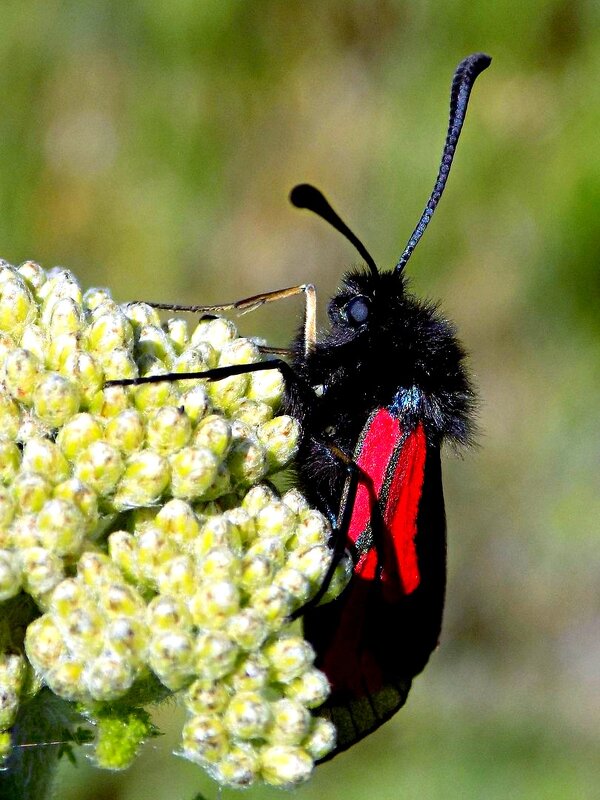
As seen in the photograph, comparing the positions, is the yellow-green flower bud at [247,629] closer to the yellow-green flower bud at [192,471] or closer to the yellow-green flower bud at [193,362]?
the yellow-green flower bud at [192,471]

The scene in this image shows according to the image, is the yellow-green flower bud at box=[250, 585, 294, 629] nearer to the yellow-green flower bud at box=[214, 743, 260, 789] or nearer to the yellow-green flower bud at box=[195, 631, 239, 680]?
A: the yellow-green flower bud at box=[195, 631, 239, 680]

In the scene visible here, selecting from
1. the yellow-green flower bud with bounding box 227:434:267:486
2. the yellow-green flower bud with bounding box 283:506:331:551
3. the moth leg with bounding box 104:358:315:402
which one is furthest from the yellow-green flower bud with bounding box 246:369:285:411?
the yellow-green flower bud with bounding box 283:506:331:551

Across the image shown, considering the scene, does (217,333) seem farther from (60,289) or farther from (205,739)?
(205,739)

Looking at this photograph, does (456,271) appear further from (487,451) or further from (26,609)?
(26,609)

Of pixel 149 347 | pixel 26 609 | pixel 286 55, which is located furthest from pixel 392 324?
pixel 286 55

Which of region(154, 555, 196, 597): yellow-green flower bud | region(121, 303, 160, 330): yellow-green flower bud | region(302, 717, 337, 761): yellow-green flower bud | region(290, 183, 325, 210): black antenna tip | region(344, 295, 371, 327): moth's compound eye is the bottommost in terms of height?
region(302, 717, 337, 761): yellow-green flower bud

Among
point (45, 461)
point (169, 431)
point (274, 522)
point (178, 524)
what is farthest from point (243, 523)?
point (45, 461)
